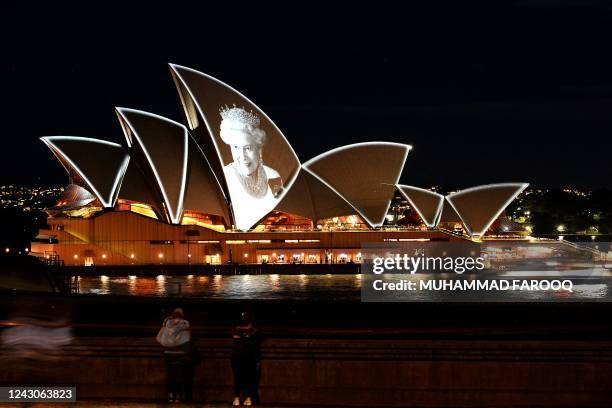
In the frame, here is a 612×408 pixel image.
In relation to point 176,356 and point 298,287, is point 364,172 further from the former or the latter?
Result: point 176,356

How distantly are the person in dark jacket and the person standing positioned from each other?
43cm

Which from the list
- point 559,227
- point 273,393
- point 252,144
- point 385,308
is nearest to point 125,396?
point 273,393

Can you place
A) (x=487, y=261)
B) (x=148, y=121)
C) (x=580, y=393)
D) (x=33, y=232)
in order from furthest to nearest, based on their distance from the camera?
(x=33, y=232)
(x=487, y=261)
(x=148, y=121)
(x=580, y=393)

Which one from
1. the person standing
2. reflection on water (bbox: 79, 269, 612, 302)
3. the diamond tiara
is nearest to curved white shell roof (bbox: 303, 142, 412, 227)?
the diamond tiara

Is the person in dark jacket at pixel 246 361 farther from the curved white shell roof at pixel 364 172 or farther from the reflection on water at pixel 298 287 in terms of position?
the curved white shell roof at pixel 364 172

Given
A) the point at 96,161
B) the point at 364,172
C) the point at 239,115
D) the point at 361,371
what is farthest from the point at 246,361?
the point at 364,172

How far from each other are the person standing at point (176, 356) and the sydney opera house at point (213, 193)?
33.0 m

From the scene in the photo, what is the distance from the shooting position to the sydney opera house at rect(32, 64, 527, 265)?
133 feet

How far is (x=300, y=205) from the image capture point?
46656 mm

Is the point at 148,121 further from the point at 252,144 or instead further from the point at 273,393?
the point at 273,393

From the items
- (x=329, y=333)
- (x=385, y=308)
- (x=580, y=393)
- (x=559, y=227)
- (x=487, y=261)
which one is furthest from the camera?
(x=559, y=227)

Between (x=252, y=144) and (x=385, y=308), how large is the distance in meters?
28.0

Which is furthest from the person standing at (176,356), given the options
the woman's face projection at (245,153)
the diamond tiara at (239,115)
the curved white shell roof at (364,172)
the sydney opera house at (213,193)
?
the curved white shell roof at (364,172)

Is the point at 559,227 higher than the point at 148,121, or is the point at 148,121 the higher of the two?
the point at 148,121
